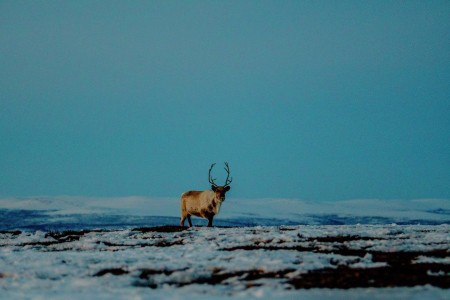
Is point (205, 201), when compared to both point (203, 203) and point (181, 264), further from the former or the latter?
point (181, 264)

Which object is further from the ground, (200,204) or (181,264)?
(200,204)

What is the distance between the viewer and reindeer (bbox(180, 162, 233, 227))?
29.9 meters

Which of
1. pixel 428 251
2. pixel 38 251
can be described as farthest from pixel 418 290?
pixel 38 251

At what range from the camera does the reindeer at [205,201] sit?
29908 mm

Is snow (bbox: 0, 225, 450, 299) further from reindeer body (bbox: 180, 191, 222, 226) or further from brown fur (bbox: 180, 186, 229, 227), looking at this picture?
reindeer body (bbox: 180, 191, 222, 226)

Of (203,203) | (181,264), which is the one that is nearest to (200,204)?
(203,203)

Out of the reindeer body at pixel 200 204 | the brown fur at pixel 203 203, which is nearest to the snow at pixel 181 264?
the brown fur at pixel 203 203

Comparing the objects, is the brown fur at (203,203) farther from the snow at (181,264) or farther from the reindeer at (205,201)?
the snow at (181,264)

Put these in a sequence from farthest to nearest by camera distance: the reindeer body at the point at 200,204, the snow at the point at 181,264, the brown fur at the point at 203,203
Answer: the reindeer body at the point at 200,204 < the brown fur at the point at 203,203 < the snow at the point at 181,264

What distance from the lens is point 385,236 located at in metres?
22.5

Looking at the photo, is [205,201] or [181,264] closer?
[181,264]

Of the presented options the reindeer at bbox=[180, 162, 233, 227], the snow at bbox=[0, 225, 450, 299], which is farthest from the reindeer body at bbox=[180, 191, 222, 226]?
the snow at bbox=[0, 225, 450, 299]

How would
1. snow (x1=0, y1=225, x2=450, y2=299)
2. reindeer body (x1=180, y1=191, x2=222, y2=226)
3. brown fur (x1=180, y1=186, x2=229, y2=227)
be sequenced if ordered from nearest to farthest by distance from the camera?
1. snow (x1=0, y1=225, x2=450, y2=299)
2. brown fur (x1=180, y1=186, x2=229, y2=227)
3. reindeer body (x1=180, y1=191, x2=222, y2=226)

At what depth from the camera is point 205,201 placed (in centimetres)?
3084
